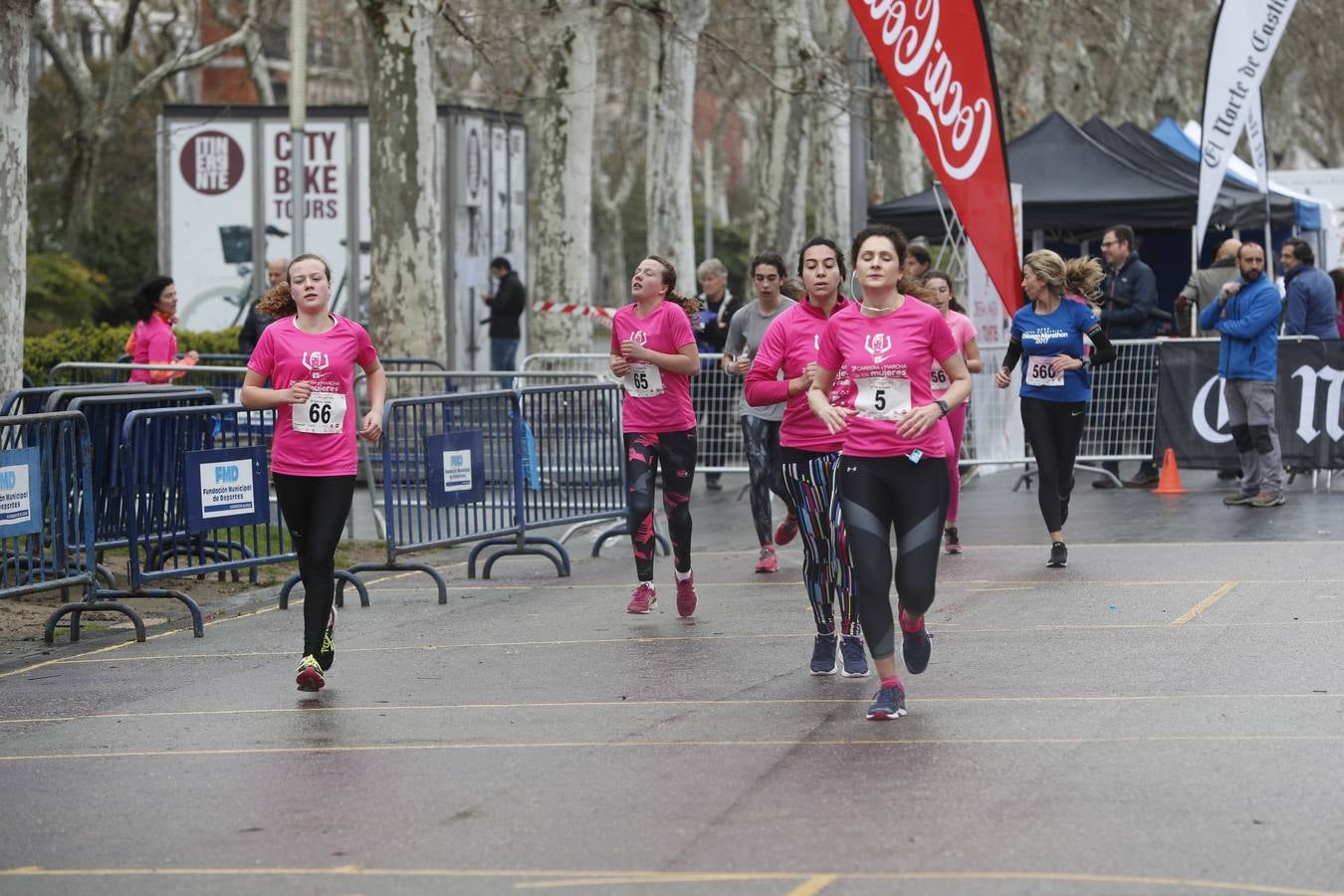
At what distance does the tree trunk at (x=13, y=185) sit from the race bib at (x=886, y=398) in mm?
7596

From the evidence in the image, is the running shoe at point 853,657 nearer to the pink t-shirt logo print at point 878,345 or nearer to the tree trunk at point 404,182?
Result: the pink t-shirt logo print at point 878,345

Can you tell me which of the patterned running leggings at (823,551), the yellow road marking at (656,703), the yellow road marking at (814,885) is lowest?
the yellow road marking at (656,703)

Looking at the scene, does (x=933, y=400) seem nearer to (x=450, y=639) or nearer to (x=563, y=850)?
(x=563, y=850)

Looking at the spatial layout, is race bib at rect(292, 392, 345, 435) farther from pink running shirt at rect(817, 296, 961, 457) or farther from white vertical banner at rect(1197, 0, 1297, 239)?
white vertical banner at rect(1197, 0, 1297, 239)

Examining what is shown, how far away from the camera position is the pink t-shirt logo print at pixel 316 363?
9.10 metres

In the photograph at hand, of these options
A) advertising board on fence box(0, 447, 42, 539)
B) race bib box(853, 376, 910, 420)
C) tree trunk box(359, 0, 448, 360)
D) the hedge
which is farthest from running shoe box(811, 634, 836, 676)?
the hedge

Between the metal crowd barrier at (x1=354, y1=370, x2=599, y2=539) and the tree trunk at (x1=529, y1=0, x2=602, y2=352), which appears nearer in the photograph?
the metal crowd barrier at (x1=354, y1=370, x2=599, y2=539)

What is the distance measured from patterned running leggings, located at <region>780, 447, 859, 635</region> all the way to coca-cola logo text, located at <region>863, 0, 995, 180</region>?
734 centimetres

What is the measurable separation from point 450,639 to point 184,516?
196 cm

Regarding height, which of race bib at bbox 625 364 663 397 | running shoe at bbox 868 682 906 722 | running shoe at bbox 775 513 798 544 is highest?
race bib at bbox 625 364 663 397

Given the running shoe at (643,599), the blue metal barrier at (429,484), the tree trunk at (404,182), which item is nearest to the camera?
the running shoe at (643,599)

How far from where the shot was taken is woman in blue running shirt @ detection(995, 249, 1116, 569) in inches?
497

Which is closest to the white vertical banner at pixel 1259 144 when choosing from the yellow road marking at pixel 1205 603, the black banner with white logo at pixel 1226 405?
the black banner with white logo at pixel 1226 405

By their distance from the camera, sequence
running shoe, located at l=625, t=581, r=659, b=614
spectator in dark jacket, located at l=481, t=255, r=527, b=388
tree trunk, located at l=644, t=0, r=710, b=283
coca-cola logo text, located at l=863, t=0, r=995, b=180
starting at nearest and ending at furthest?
running shoe, located at l=625, t=581, r=659, b=614 → coca-cola logo text, located at l=863, t=0, r=995, b=180 → tree trunk, located at l=644, t=0, r=710, b=283 → spectator in dark jacket, located at l=481, t=255, r=527, b=388
